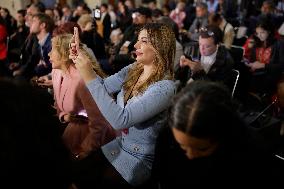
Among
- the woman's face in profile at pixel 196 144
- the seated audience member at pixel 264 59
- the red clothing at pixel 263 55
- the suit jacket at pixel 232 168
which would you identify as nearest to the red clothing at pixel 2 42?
the seated audience member at pixel 264 59

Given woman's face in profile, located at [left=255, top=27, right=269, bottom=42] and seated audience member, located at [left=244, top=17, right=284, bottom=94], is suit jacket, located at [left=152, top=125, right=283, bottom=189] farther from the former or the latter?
woman's face in profile, located at [left=255, top=27, right=269, bottom=42]

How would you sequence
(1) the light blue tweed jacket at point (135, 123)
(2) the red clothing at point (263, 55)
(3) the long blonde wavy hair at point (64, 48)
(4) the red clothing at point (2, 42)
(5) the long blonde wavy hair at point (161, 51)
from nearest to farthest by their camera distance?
(1) the light blue tweed jacket at point (135, 123) → (5) the long blonde wavy hair at point (161, 51) → (3) the long blonde wavy hair at point (64, 48) → (2) the red clothing at point (263, 55) → (4) the red clothing at point (2, 42)

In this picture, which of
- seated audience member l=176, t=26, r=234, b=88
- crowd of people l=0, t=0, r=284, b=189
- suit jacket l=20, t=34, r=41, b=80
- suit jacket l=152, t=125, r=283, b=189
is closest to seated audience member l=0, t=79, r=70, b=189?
crowd of people l=0, t=0, r=284, b=189

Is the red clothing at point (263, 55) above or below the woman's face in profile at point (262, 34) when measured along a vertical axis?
below

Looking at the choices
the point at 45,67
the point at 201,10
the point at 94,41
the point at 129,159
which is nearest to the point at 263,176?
the point at 129,159

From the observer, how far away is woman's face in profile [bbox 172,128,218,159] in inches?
52.3

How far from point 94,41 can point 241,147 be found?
347cm

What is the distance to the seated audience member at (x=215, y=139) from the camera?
1.29m

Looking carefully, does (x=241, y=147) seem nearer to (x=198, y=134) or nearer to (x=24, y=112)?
(x=198, y=134)

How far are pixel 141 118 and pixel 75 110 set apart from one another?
81 cm

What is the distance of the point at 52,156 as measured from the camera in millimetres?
982

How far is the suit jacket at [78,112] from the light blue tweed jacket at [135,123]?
0.21m

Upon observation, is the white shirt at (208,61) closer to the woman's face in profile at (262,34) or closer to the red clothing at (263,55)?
the red clothing at (263,55)

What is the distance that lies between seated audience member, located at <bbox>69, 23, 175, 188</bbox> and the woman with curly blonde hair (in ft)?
0.74
